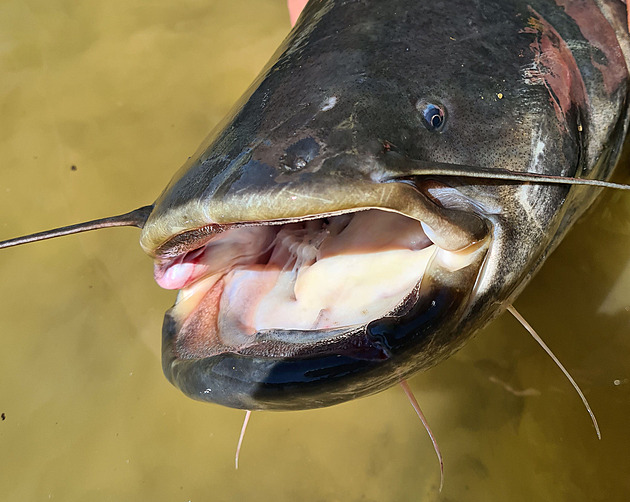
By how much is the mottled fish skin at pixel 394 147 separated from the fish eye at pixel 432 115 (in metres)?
0.01

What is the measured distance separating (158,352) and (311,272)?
89cm

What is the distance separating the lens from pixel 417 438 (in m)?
1.50

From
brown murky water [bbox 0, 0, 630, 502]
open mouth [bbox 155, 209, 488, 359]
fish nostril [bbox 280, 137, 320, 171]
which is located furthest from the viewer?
brown murky water [bbox 0, 0, 630, 502]

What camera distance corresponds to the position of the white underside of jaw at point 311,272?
2.89 feet

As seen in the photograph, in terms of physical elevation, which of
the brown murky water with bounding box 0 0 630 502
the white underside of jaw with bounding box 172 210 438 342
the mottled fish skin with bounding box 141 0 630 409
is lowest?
the brown murky water with bounding box 0 0 630 502

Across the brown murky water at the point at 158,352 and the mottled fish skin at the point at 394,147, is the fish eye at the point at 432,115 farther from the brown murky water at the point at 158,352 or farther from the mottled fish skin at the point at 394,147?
the brown murky water at the point at 158,352

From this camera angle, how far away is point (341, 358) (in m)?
0.77

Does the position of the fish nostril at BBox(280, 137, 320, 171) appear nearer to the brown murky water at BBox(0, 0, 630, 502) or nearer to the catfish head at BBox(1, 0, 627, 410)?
the catfish head at BBox(1, 0, 627, 410)

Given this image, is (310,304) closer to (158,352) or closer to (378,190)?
(378,190)

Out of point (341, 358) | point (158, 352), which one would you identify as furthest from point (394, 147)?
point (158, 352)

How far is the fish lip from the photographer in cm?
77

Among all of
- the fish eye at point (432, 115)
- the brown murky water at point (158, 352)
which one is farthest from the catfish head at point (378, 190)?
the brown murky water at point (158, 352)

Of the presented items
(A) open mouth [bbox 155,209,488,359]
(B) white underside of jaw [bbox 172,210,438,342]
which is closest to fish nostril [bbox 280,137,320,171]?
(A) open mouth [bbox 155,209,488,359]

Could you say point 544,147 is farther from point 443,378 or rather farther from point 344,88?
point 443,378
